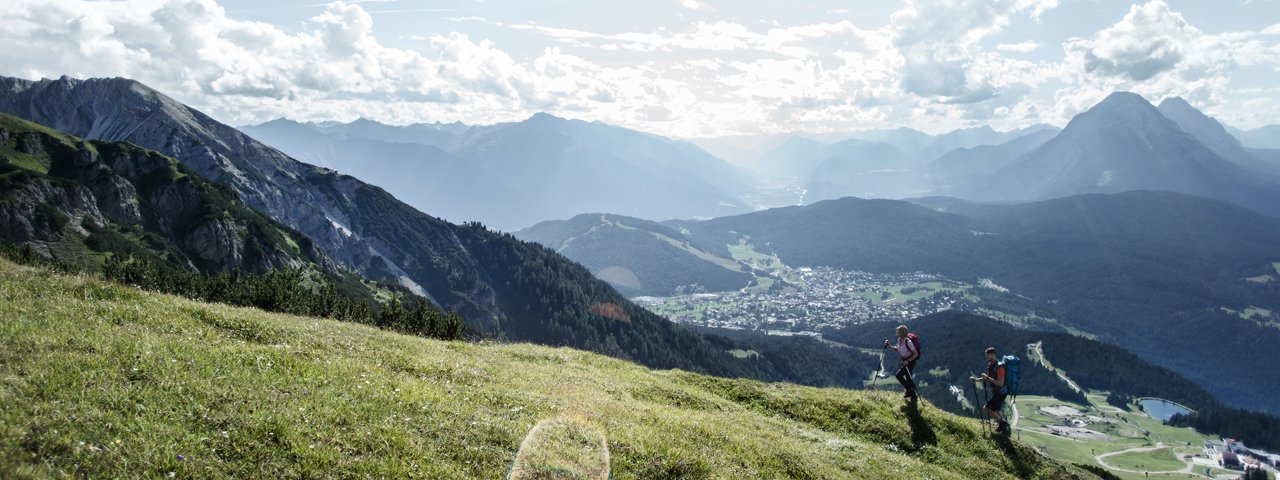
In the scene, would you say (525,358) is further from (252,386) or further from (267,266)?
(267,266)

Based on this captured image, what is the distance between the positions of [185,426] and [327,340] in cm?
1059

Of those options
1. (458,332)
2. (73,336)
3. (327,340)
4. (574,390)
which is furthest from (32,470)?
(458,332)

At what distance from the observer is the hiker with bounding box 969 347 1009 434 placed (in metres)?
25.9

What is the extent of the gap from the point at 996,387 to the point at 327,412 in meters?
26.7

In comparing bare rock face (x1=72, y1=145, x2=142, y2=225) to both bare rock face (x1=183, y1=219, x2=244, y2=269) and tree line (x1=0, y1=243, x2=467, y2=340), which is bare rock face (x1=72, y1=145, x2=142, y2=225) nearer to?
bare rock face (x1=183, y1=219, x2=244, y2=269)

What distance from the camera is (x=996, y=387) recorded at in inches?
1038

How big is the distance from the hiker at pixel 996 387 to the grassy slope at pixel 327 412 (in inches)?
45.2

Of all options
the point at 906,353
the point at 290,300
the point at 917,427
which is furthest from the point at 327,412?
the point at 290,300

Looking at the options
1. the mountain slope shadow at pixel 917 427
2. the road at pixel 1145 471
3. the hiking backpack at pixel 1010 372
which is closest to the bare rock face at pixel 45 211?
the mountain slope shadow at pixel 917 427

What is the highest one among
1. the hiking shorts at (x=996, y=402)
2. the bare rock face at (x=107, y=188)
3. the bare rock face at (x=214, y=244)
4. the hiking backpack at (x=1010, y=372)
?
the bare rock face at (x=107, y=188)

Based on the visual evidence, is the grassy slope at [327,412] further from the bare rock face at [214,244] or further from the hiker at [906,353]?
→ the bare rock face at [214,244]

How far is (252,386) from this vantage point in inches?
532

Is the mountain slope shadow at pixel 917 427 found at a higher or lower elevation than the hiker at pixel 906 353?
lower

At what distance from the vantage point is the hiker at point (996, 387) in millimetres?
25906
